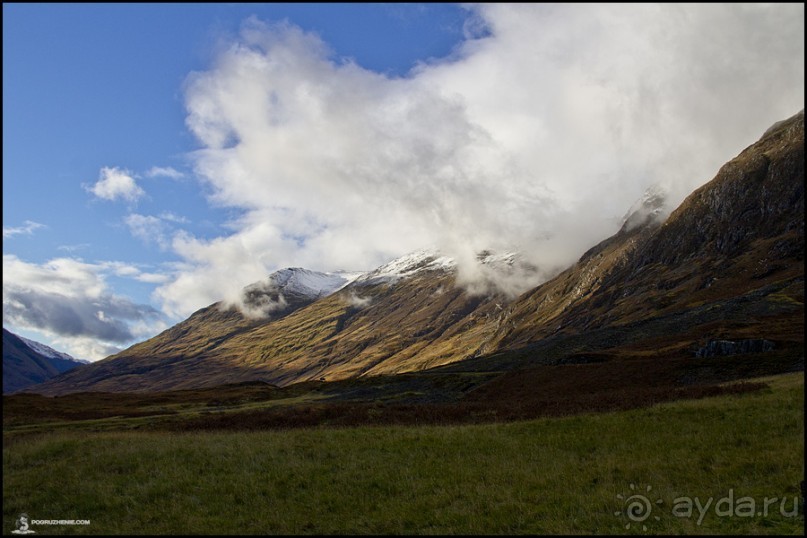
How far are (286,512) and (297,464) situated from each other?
5576mm

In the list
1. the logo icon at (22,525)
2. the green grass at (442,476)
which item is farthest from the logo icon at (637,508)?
the logo icon at (22,525)

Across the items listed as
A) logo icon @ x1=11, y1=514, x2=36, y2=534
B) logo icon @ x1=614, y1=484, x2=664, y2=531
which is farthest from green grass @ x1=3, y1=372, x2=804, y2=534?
logo icon @ x1=11, y1=514, x2=36, y2=534

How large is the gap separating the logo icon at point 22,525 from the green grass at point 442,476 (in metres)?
0.38

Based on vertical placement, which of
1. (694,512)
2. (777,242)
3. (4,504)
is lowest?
(4,504)

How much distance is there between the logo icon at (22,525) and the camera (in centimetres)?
1784

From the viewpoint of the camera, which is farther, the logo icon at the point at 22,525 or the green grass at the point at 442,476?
the logo icon at the point at 22,525

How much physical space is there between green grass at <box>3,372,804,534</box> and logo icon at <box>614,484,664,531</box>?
0.49ft

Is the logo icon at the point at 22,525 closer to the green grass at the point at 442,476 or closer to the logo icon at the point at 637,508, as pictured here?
the green grass at the point at 442,476

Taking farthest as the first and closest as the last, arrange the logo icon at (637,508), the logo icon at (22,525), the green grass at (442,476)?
the logo icon at (22,525) < the green grass at (442,476) < the logo icon at (637,508)

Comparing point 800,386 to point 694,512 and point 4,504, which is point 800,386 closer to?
point 694,512

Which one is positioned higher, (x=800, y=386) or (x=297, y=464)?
(x=800, y=386)

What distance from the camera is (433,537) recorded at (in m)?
14.5

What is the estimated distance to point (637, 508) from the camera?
50.9ft

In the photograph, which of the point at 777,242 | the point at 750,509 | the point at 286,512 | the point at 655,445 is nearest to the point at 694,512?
the point at 750,509
